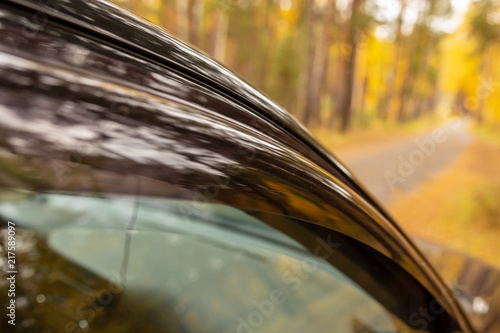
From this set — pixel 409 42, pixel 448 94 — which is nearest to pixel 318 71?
pixel 409 42

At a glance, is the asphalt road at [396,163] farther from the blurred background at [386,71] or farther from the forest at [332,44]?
the forest at [332,44]

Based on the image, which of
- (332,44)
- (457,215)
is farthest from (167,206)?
(332,44)

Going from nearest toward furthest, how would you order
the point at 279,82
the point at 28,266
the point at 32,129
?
the point at 32,129, the point at 28,266, the point at 279,82

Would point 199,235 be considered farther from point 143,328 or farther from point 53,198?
point 53,198

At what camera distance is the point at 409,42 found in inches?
1196

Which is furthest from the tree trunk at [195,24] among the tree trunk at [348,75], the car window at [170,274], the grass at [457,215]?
the tree trunk at [348,75]

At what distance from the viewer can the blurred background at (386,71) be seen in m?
8.36

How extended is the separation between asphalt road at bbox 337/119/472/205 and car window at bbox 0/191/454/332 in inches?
315

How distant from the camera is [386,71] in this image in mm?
36125

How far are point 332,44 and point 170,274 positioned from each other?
21535 millimetres

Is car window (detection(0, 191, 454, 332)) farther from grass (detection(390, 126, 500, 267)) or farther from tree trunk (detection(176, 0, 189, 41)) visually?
tree trunk (detection(176, 0, 189, 41))

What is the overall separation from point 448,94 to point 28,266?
201ft

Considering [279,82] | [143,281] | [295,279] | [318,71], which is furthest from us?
[279,82]

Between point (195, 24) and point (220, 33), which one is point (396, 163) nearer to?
point (220, 33)
